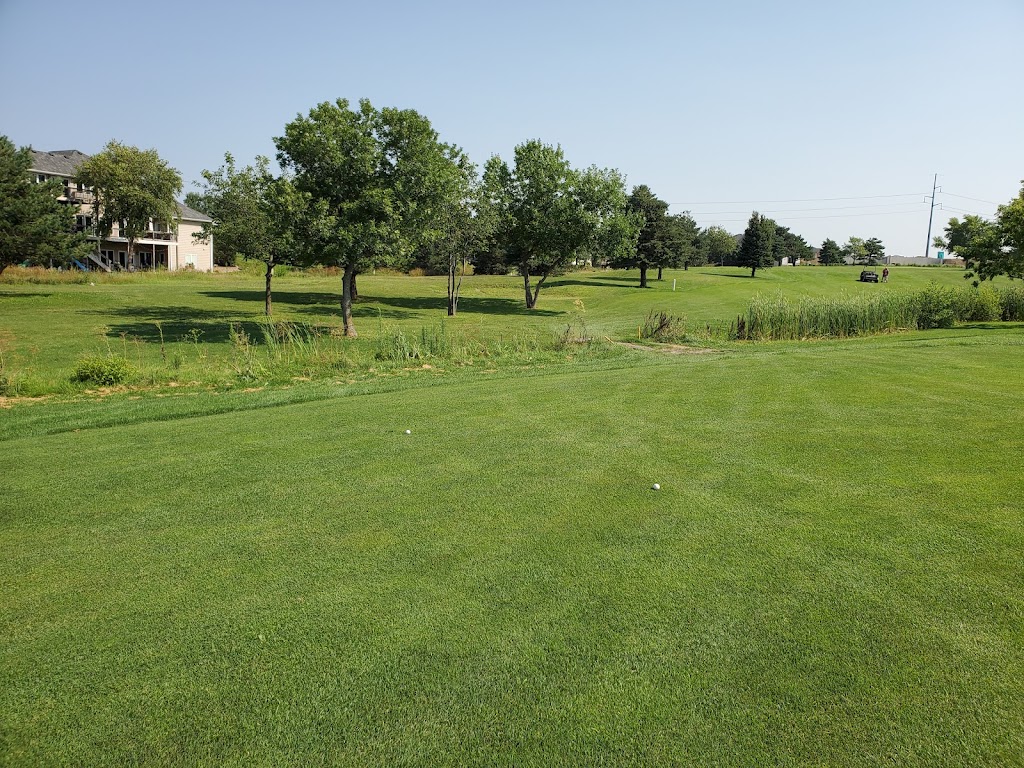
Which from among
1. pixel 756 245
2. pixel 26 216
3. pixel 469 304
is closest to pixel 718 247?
pixel 756 245

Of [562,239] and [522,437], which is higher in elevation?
[562,239]

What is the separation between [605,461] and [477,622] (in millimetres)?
3337

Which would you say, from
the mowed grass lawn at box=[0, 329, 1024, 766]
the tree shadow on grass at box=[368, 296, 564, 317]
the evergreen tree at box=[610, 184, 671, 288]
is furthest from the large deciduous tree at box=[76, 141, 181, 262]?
the mowed grass lawn at box=[0, 329, 1024, 766]

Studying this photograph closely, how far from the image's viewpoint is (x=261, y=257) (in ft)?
91.5

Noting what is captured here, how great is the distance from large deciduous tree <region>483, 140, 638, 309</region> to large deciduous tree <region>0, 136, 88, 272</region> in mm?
24211

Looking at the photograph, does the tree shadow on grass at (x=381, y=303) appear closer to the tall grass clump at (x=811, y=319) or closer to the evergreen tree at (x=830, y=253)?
the tall grass clump at (x=811, y=319)

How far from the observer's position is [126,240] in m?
62.6

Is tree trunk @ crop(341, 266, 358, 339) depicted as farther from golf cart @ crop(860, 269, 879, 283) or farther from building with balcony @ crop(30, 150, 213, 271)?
golf cart @ crop(860, 269, 879, 283)

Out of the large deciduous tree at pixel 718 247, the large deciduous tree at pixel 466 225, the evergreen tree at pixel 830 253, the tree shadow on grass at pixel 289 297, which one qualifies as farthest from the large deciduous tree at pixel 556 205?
the evergreen tree at pixel 830 253

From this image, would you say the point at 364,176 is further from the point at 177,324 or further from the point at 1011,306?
the point at 1011,306

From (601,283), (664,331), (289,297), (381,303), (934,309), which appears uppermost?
(601,283)

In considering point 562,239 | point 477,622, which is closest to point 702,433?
point 477,622

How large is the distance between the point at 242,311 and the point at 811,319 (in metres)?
26.0

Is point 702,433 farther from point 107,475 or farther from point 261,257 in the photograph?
point 261,257
